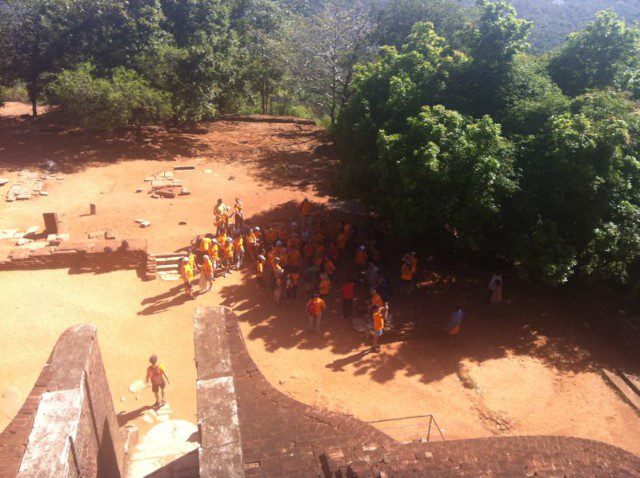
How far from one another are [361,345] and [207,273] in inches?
182

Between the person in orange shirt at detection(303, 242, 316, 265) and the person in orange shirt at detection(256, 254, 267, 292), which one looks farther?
the person in orange shirt at detection(303, 242, 316, 265)

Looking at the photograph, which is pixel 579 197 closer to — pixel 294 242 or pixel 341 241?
pixel 341 241

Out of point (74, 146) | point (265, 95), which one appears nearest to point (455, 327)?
point (74, 146)

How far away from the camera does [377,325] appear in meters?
11.2

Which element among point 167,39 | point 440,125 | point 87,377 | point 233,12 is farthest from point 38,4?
point 87,377

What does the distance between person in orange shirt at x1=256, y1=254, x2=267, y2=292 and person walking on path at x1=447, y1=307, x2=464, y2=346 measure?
205 inches

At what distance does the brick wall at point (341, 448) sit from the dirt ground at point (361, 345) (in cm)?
242

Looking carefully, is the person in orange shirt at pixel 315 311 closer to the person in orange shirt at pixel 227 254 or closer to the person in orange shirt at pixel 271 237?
the person in orange shirt at pixel 271 237

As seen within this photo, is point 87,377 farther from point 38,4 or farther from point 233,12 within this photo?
point 233,12

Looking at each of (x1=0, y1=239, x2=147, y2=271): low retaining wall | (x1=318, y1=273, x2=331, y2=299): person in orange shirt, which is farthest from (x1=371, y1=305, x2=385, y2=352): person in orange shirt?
(x1=0, y1=239, x2=147, y2=271): low retaining wall

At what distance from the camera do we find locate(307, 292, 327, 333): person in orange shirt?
38.1ft

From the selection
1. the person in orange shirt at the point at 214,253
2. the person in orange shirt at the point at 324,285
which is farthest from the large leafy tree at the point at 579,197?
the person in orange shirt at the point at 214,253

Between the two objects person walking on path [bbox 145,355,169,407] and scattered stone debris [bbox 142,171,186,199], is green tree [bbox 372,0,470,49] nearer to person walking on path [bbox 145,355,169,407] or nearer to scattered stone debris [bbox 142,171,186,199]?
Answer: scattered stone debris [bbox 142,171,186,199]

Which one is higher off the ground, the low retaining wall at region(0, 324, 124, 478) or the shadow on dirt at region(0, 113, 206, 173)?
the shadow on dirt at region(0, 113, 206, 173)
